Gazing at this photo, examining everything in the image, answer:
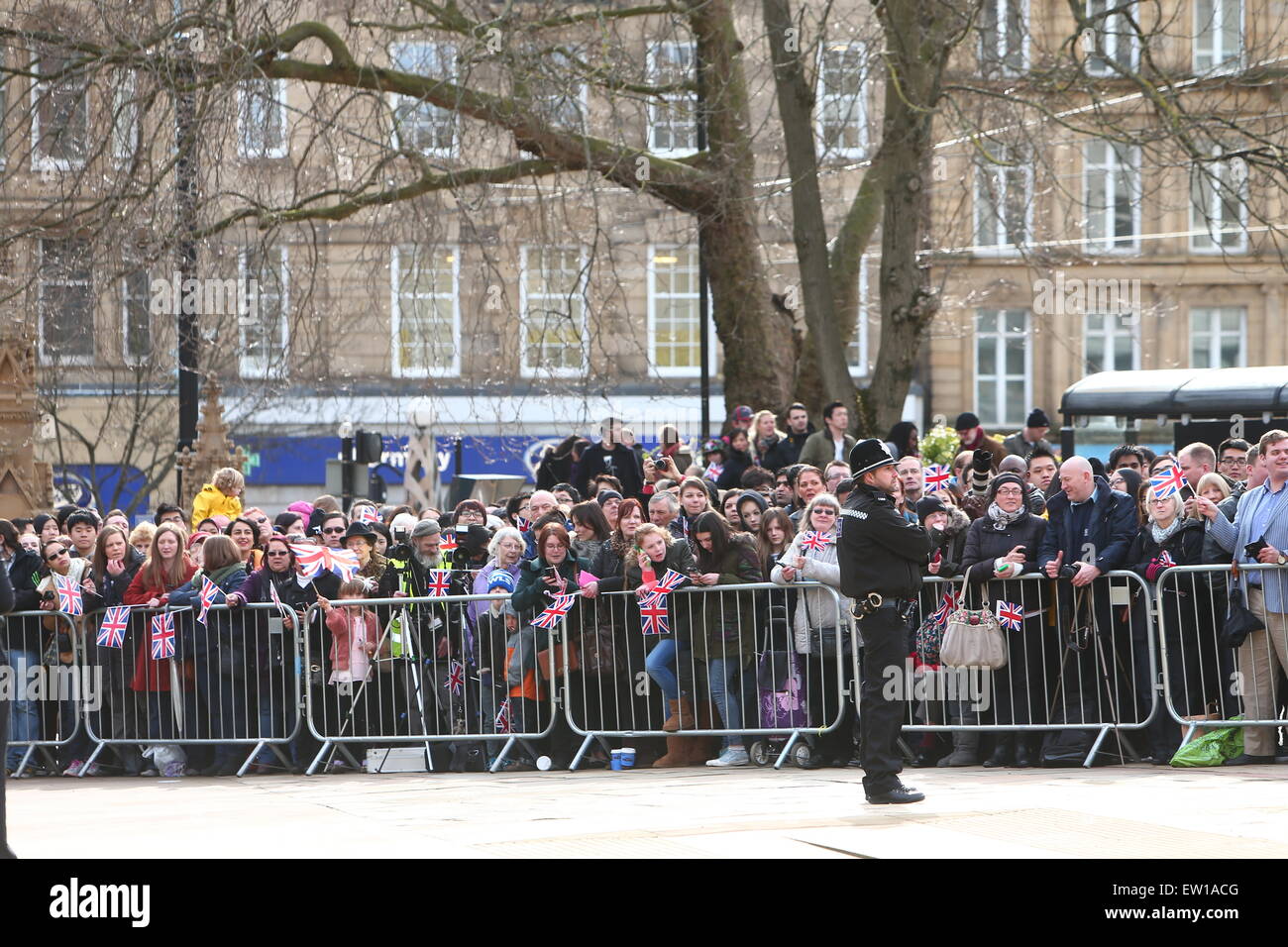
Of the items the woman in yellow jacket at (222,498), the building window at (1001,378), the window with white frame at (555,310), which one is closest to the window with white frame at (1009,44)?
the window with white frame at (555,310)

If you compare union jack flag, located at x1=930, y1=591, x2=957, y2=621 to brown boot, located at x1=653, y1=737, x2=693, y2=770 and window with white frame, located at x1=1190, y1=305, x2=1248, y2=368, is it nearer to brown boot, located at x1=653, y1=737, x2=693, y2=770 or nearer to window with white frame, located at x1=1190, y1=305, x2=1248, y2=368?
brown boot, located at x1=653, y1=737, x2=693, y2=770

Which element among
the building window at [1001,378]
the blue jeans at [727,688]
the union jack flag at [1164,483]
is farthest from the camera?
the building window at [1001,378]

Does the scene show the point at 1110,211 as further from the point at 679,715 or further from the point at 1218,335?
the point at 679,715

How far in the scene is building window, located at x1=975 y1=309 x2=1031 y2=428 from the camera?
41.9m

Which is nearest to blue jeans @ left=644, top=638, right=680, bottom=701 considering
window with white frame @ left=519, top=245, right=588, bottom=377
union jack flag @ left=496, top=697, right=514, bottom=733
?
union jack flag @ left=496, top=697, right=514, bottom=733

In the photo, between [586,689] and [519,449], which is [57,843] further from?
[519,449]

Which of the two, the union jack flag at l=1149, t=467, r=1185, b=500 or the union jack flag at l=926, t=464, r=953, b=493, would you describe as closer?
the union jack flag at l=1149, t=467, r=1185, b=500

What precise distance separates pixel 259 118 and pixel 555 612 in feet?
19.6

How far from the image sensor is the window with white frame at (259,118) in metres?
16.0

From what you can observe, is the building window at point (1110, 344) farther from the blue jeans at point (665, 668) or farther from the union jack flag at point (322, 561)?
the blue jeans at point (665, 668)

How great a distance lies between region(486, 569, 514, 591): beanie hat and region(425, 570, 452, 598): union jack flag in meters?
0.38

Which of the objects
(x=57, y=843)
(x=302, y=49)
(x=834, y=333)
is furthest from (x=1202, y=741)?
(x=302, y=49)

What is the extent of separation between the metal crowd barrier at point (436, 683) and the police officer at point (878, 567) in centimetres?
336

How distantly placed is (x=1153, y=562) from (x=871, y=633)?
7.91ft
